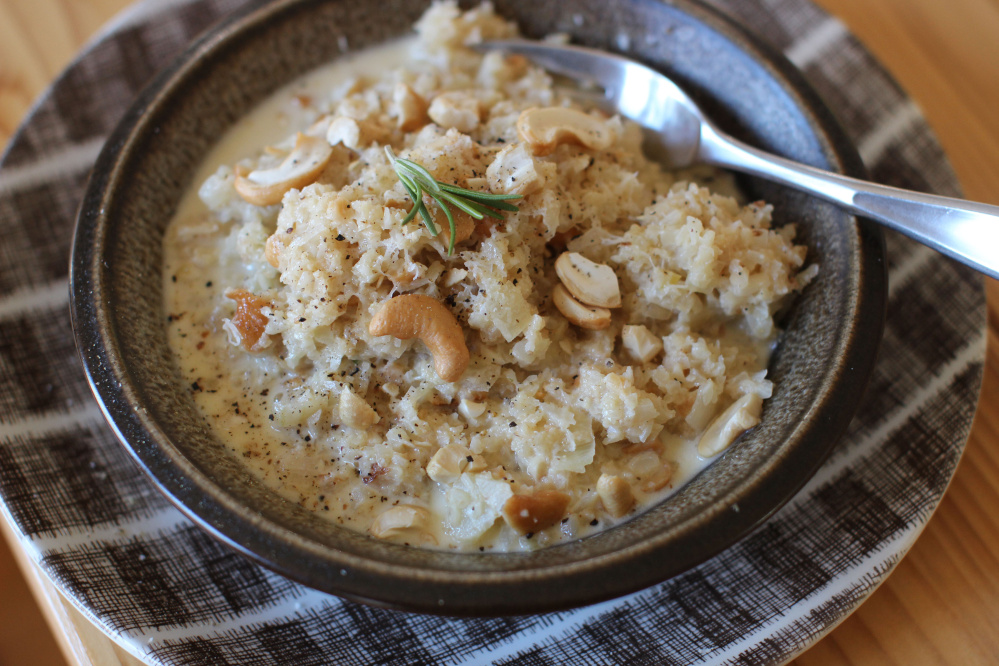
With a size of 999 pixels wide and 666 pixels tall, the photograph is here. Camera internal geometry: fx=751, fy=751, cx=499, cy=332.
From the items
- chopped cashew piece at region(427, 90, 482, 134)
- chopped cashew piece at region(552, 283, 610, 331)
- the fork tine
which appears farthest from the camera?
the fork tine

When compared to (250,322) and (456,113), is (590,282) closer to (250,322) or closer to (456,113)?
(456,113)

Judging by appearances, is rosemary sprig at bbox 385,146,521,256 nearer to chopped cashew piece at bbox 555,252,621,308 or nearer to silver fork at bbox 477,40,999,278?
chopped cashew piece at bbox 555,252,621,308

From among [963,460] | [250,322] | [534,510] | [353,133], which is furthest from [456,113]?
[963,460]

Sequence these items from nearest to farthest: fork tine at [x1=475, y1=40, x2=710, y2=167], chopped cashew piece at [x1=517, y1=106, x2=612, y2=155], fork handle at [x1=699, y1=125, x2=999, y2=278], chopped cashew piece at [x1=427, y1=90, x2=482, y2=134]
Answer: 1. fork handle at [x1=699, y1=125, x2=999, y2=278]
2. chopped cashew piece at [x1=517, y1=106, x2=612, y2=155]
3. chopped cashew piece at [x1=427, y1=90, x2=482, y2=134]
4. fork tine at [x1=475, y1=40, x2=710, y2=167]

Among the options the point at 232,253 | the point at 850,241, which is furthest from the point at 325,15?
the point at 850,241

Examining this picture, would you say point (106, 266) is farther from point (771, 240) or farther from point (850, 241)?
point (850, 241)

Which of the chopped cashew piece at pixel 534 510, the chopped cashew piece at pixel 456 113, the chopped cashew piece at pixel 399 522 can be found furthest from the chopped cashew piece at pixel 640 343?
the chopped cashew piece at pixel 456 113

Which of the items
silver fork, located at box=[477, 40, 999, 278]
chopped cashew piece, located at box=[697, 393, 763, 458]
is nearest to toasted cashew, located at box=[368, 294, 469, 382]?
chopped cashew piece, located at box=[697, 393, 763, 458]
